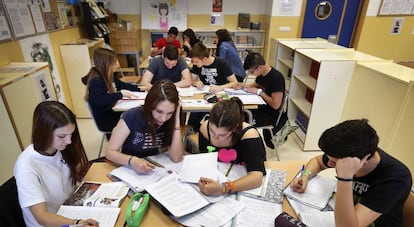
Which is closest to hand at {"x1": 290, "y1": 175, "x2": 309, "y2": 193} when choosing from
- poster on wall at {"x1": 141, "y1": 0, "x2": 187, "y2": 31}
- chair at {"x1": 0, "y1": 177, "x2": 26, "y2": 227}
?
chair at {"x1": 0, "y1": 177, "x2": 26, "y2": 227}

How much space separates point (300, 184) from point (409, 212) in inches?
17.8

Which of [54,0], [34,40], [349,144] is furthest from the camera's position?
[54,0]

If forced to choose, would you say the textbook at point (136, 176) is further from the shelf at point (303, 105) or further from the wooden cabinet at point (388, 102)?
the shelf at point (303, 105)

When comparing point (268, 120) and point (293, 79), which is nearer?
point (268, 120)

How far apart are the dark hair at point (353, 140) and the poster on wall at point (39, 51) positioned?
322cm

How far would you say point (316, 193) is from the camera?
1198 mm

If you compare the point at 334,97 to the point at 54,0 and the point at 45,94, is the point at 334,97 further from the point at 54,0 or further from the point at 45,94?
the point at 54,0

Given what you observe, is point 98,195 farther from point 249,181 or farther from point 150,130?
point 249,181

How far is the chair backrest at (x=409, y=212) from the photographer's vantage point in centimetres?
106

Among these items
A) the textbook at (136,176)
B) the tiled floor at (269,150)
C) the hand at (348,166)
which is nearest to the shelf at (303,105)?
the tiled floor at (269,150)

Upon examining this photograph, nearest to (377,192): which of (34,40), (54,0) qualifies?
(34,40)

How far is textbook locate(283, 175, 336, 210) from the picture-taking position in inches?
45.0

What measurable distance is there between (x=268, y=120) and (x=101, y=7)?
150 inches

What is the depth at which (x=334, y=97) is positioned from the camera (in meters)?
2.70
